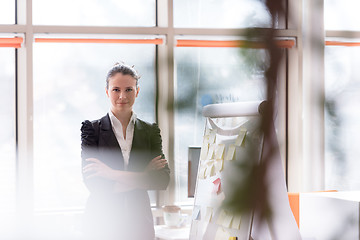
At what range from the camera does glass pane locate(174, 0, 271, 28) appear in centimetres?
23

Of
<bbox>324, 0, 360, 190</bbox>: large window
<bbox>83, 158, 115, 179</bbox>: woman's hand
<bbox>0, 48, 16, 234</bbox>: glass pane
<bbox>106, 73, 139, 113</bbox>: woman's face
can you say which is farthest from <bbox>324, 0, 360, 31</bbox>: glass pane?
<bbox>0, 48, 16, 234</bbox>: glass pane

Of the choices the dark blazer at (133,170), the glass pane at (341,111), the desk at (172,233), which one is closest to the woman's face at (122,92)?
the dark blazer at (133,170)

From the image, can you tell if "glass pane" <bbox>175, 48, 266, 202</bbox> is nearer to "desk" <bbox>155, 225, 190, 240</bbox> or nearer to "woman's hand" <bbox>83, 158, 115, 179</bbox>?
"woman's hand" <bbox>83, 158, 115, 179</bbox>

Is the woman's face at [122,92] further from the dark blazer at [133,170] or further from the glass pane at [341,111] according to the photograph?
the glass pane at [341,111]

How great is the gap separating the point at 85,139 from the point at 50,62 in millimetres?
1294

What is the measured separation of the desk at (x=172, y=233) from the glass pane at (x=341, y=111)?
7.36ft

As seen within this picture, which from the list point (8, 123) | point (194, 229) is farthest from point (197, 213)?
point (8, 123)

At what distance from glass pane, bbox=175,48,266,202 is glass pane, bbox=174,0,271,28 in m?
0.02

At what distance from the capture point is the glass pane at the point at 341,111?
9.9 inches

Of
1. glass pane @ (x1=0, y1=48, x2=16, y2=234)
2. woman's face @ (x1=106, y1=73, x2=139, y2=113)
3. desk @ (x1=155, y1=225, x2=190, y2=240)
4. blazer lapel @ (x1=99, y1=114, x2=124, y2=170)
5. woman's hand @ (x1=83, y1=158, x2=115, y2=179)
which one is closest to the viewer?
woman's face @ (x1=106, y1=73, x2=139, y2=113)

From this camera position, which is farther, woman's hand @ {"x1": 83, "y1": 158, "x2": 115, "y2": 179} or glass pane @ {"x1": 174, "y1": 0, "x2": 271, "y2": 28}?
woman's hand @ {"x1": 83, "y1": 158, "x2": 115, "y2": 179}

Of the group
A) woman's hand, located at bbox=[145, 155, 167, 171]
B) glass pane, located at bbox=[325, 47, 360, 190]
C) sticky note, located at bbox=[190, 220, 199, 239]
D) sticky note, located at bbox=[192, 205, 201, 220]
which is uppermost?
glass pane, located at bbox=[325, 47, 360, 190]

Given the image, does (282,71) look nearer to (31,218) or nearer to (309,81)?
(309,81)

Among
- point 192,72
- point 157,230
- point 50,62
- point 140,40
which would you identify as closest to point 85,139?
point 157,230
